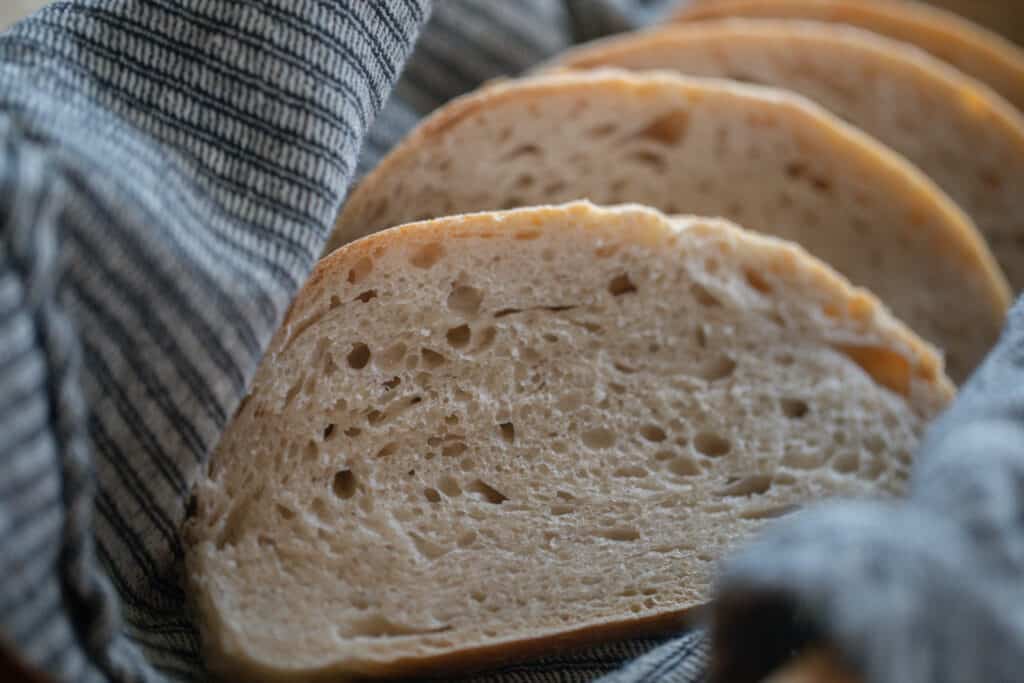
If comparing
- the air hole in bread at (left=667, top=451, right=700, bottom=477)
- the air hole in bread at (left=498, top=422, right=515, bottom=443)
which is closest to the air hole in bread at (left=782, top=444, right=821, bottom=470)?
the air hole in bread at (left=667, top=451, right=700, bottom=477)

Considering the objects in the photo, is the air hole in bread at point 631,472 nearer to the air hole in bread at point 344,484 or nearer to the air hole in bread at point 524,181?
the air hole in bread at point 344,484

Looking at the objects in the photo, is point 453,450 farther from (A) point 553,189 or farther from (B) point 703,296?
(A) point 553,189

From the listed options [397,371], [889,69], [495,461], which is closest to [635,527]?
[495,461]

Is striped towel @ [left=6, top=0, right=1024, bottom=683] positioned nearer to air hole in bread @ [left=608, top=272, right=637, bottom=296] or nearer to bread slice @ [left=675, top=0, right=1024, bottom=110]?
air hole in bread @ [left=608, top=272, right=637, bottom=296]

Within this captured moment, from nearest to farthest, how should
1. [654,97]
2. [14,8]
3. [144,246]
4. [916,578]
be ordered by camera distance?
[916,578] < [144,246] < [14,8] < [654,97]

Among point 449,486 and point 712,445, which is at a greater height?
point 712,445

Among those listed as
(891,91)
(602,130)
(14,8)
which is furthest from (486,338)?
A: (891,91)
